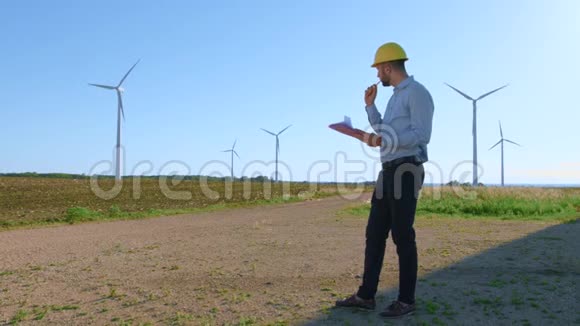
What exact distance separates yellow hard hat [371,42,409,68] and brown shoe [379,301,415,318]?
6.49 ft

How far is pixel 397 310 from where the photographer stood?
4.18m

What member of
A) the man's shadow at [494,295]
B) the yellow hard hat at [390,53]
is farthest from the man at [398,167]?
the man's shadow at [494,295]

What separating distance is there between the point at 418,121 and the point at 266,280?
2.60 metres

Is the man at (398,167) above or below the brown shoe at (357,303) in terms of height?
above

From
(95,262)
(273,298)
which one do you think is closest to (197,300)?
(273,298)

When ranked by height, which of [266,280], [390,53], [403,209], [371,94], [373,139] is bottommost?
[266,280]

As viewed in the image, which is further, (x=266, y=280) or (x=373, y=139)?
(x=266, y=280)

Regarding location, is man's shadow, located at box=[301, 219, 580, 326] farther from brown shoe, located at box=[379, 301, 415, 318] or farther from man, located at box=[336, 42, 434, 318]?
man, located at box=[336, 42, 434, 318]

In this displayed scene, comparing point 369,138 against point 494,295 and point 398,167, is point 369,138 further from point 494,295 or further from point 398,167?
point 494,295

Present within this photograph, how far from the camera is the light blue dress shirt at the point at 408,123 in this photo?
13.7 ft

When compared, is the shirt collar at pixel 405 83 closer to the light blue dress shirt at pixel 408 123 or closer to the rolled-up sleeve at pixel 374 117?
the light blue dress shirt at pixel 408 123

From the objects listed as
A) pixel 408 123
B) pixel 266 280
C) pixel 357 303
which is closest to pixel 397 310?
pixel 357 303

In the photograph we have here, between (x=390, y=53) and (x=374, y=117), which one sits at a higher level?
(x=390, y=53)

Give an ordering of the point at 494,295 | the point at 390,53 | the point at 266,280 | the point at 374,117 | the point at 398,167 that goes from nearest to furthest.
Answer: the point at 398,167 → the point at 390,53 → the point at 374,117 → the point at 494,295 → the point at 266,280
